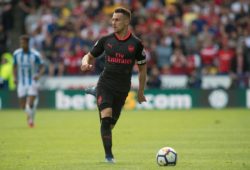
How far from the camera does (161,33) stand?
3269cm

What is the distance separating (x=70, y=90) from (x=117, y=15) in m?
19.7

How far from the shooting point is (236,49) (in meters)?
31.4

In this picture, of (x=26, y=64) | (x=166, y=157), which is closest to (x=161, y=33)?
(x=26, y=64)

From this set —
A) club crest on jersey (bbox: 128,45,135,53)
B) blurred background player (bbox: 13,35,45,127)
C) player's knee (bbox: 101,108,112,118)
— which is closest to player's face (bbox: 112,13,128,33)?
club crest on jersey (bbox: 128,45,135,53)

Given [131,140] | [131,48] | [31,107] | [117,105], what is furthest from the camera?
[31,107]

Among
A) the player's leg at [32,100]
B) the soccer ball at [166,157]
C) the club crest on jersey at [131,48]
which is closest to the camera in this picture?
the soccer ball at [166,157]

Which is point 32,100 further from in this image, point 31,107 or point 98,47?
point 98,47

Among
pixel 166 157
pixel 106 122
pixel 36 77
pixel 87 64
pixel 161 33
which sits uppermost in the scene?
pixel 87 64

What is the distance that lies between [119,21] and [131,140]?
5.72m

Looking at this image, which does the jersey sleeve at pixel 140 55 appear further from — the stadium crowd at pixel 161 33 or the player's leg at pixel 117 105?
the stadium crowd at pixel 161 33

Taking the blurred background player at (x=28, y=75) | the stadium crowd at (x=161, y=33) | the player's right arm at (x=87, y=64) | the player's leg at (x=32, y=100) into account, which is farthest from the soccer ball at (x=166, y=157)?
the stadium crowd at (x=161, y=33)

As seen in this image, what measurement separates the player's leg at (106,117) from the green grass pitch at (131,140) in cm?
27

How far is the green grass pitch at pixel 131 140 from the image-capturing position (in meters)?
12.4

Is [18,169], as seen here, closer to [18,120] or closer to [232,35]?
[18,120]
